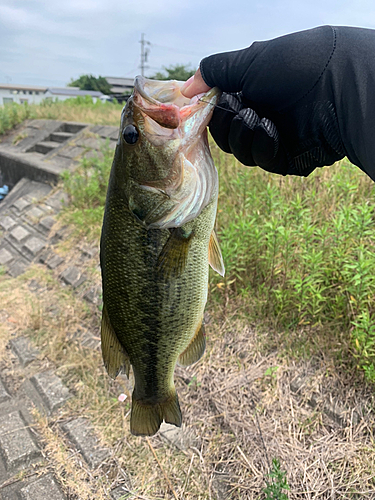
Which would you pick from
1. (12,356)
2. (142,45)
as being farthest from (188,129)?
(142,45)

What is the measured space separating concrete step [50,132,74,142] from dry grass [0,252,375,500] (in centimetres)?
856

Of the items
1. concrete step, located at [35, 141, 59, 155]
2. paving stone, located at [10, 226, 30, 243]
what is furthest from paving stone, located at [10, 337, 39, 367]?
concrete step, located at [35, 141, 59, 155]

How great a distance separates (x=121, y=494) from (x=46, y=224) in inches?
212

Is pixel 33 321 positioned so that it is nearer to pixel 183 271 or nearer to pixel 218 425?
pixel 218 425

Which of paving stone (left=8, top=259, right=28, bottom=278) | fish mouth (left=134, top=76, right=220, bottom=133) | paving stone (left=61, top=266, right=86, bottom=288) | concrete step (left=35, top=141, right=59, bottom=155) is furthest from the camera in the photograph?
concrete step (left=35, top=141, right=59, bottom=155)

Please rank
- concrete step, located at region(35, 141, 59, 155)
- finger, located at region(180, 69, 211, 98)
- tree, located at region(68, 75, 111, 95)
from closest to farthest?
finger, located at region(180, 69, 211, 98), concrete step, located at region(35, 141, 59, 155), tree, located at region(68, 75, 111, 95)

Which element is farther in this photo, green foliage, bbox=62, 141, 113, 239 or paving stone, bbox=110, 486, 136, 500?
green foliage, bbox=62, 141, 113, 239

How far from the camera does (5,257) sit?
6.57 m

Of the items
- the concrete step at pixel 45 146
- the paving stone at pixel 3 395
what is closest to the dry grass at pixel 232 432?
the paving stone at pixel 3 395

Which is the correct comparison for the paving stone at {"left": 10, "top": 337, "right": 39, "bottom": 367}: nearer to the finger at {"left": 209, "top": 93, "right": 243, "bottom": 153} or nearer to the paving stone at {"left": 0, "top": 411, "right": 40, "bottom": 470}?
the paving stone at {"left": 0, "top": 411, "right": 40, "bottom": 470}

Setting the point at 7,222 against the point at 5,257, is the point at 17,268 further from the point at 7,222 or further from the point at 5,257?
the point at 7,222

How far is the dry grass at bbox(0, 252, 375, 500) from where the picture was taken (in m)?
2.51

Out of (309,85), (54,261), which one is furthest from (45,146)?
(309,85)

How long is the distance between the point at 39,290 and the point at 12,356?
4.53ft
